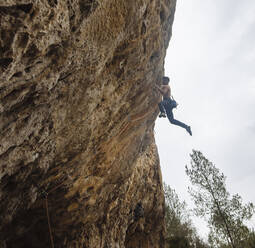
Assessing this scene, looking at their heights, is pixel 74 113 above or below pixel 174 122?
below

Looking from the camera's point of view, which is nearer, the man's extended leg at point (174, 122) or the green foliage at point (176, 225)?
the man's extended leg at point (174, 122)

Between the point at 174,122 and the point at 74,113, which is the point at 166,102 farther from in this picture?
the point at 74,113

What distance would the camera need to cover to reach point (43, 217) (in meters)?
6.52

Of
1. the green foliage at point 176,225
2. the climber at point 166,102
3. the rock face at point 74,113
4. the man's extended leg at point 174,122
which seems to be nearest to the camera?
the rock face at point 74,113

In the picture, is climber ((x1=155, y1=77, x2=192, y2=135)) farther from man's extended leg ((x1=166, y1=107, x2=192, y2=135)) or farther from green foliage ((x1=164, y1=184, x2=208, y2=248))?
green foliage ((x1=164, y1=184, x2=208, y2=248))

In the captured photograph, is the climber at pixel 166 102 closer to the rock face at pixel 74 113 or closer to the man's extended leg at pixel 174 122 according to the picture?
the man's extended leg at pixel 174 122

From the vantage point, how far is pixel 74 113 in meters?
5.79

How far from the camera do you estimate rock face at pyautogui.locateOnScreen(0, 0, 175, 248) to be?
380 centimetres

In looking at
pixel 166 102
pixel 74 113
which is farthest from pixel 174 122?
pixel 74 113

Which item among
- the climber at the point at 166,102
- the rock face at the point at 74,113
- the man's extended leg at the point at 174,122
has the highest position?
the climber at the point at 166,102

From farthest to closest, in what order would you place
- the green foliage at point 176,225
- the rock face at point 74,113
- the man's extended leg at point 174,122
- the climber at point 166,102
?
the green foliage at point 176,225 → the man's extended leg at point 174,122 → the climber at point 166,102 → the rock face at point 74,113

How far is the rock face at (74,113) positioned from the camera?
3.80 m

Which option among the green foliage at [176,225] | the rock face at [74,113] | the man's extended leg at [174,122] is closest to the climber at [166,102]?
the man's extended leg at [174,122]

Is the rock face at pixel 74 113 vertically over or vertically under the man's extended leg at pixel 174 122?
under
